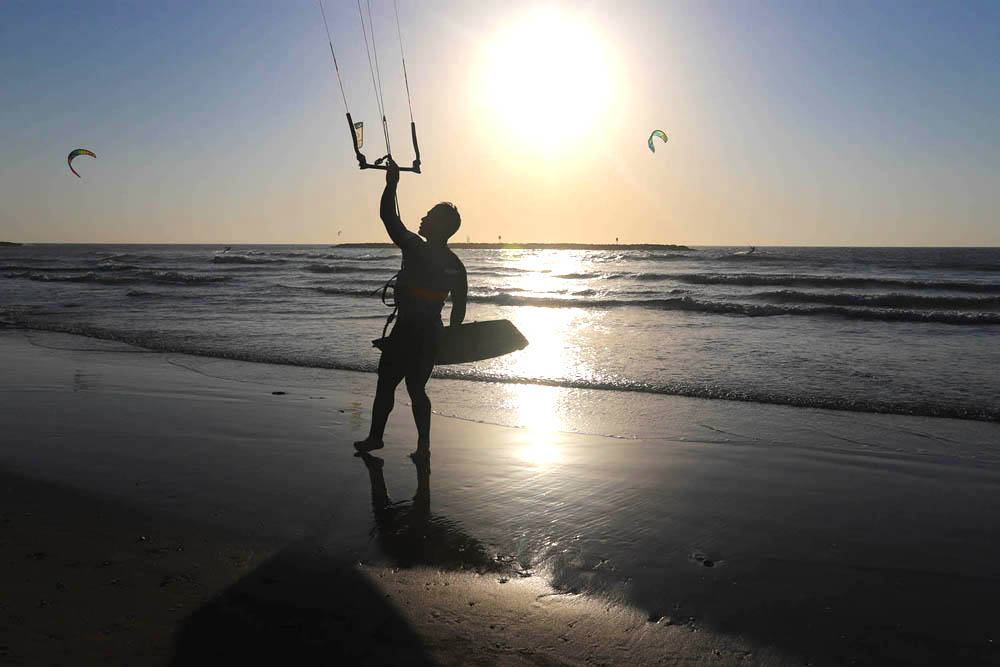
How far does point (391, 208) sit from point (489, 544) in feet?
8.22

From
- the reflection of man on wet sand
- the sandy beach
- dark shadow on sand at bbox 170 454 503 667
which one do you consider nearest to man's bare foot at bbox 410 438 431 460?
the sandy beach

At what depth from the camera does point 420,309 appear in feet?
17.0

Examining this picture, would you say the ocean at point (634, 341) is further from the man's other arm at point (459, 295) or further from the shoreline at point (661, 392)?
the man's other arm at point (459, 295)

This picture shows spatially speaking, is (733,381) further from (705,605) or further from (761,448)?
(705,605)

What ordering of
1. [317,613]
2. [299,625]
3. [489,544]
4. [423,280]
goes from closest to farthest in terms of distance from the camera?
[299,625] < [317,613] < [489,544] < [423,280]

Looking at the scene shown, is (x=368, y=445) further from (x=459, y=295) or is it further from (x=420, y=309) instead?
(x=459, y=295)

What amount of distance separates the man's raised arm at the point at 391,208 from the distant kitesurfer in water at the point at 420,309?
0.01m

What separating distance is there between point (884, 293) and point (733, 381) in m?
23.0

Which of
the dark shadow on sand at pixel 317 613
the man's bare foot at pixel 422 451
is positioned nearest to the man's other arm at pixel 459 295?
the man's bare foot at pixel 422 451

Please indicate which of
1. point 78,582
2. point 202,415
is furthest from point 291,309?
point 78,582

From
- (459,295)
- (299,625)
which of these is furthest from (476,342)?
(299,625)

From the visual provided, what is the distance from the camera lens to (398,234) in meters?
4.96

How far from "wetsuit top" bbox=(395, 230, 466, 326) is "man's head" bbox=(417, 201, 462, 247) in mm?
82

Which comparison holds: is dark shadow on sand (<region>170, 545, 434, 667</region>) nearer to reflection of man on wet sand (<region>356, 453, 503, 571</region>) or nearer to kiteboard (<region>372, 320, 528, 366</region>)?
reflection of man on wet sand (<region>356, 453, 503, 571</region>)
